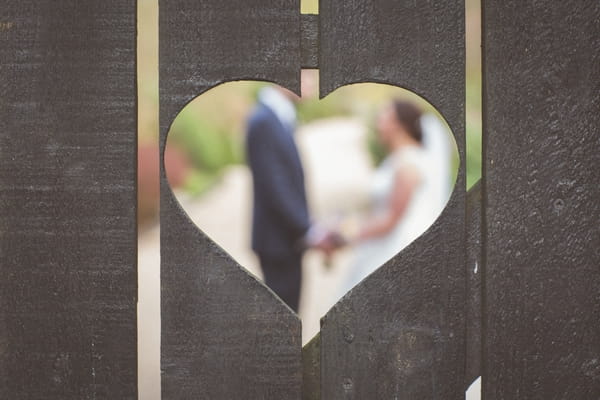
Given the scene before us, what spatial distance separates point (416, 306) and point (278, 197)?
3.26 meters

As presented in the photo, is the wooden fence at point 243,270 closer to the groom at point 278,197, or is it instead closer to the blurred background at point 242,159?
the groom at point 278,197

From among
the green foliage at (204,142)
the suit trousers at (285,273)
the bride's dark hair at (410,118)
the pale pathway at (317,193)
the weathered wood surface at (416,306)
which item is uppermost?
the weathered wood surface at (416,306)

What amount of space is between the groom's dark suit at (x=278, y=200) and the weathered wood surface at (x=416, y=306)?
325cm

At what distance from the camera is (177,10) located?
40.8 inches

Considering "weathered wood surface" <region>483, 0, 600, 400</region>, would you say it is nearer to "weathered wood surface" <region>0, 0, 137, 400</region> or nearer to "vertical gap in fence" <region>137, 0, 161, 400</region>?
"weathered wood surface" <region>0, 0, 137, 400</region>

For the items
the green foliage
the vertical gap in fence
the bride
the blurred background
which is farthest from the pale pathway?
the bride

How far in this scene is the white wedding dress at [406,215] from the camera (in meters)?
4.46

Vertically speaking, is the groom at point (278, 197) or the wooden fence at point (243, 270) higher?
the wooden fence at point (243, 270)

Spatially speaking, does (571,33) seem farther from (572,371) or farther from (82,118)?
(82,118)

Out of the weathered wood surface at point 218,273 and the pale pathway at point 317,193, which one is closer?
the weathered wood surface at point 218,273

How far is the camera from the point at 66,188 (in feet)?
3.42

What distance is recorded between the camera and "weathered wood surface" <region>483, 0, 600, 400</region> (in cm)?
105

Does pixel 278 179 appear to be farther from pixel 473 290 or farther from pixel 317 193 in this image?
pixel 317 193

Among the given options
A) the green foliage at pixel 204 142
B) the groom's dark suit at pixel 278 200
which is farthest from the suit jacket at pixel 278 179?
the green foliage at pixel 204 142
